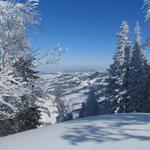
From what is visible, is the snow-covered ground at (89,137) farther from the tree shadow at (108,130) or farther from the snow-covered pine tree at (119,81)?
the snow-covered pine tree at (119,81)

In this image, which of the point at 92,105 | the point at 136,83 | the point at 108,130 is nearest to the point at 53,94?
the point at 92,105

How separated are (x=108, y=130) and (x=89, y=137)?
0.83 metres

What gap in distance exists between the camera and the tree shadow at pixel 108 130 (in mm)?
9672

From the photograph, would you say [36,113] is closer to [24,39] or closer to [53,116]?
[24,39]

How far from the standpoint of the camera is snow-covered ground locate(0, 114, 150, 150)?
30.1ft

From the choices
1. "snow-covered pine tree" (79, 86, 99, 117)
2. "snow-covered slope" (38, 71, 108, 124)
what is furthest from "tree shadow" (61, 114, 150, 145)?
"snow-covered pine tree" (79, 86, 99, 117)

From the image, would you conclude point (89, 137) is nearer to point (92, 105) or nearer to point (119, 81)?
point (119, 81)

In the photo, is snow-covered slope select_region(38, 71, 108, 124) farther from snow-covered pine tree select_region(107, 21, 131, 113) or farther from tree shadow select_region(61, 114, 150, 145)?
tree shadow select_region(61, 114, 150, 145)

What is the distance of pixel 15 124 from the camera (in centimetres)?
2597

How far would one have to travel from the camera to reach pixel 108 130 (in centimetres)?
1045

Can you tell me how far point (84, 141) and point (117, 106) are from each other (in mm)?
29332

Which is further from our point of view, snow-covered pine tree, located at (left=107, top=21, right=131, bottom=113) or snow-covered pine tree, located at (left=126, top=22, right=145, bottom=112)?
snow-covered pine tree, located at (left=107, top=21, right=131, bottom=113)

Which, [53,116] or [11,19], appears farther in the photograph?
[53,116]

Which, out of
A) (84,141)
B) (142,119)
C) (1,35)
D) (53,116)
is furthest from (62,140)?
(53,116)
